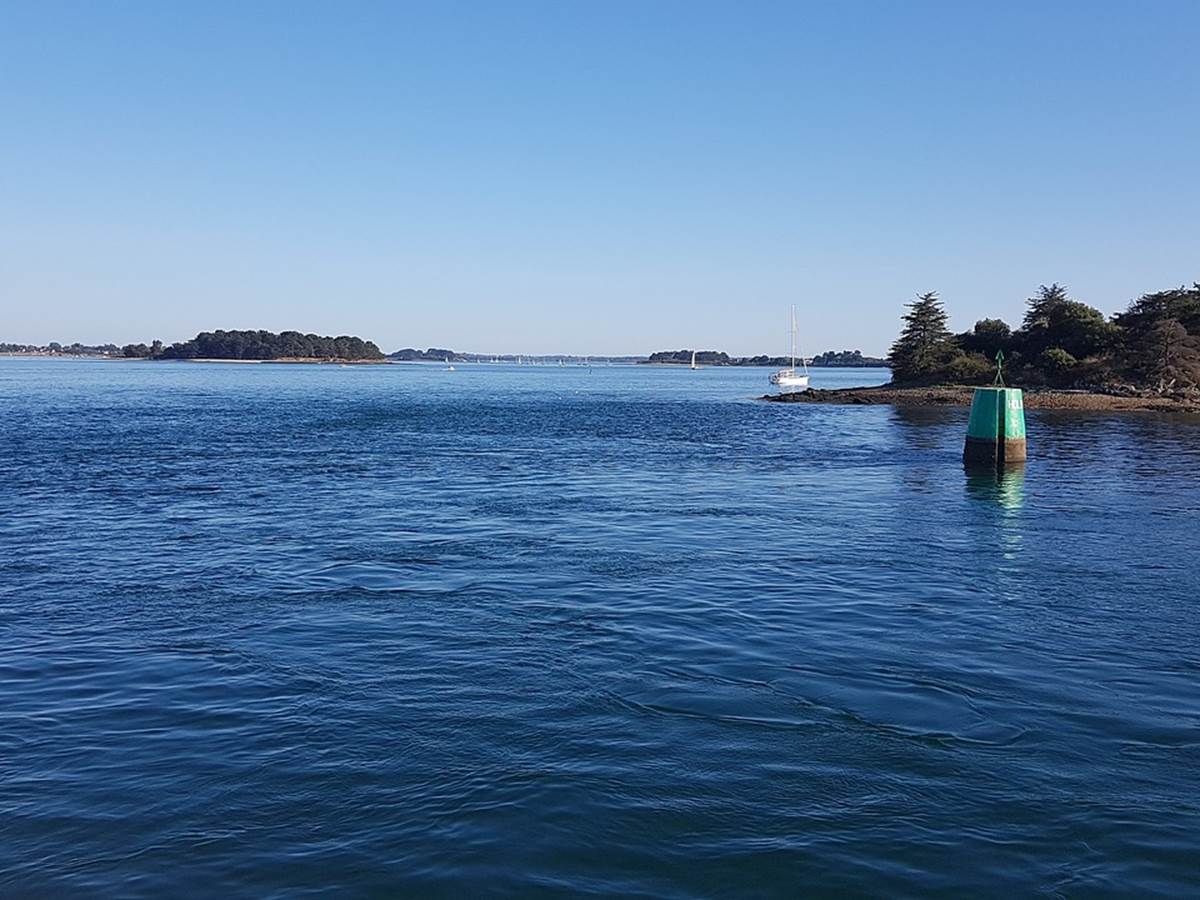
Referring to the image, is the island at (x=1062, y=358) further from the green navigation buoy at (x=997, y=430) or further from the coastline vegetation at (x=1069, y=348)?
the green navigation buoy at (x=997, y=430)

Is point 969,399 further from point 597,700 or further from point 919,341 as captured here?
point 597,700

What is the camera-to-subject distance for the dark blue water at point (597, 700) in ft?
23.8

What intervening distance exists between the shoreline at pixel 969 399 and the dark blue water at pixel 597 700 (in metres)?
51.5

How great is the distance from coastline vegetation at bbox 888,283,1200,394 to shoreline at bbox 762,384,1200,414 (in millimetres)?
4122

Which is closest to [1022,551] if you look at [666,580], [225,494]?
[666,580]

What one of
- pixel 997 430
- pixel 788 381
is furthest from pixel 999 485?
pixel 788 381

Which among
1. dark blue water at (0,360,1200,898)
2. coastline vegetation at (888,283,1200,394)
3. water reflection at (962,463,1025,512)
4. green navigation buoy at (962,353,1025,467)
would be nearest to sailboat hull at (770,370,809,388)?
coastline vegetation at (888,283,1200,394)

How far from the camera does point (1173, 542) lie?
2031cm

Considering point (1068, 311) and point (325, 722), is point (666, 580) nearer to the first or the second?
point (325, 722)

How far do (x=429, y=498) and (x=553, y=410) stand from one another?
189 feet

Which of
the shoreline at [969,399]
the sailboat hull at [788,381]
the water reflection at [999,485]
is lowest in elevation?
the water reflection at [999,485]

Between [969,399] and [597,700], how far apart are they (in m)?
82.9

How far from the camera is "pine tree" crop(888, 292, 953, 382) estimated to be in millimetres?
103938

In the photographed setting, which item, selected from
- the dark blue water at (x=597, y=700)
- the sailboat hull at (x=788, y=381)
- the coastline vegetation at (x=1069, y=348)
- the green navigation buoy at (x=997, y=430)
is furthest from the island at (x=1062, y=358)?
the dark blue water at (x=597, y=700)
